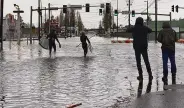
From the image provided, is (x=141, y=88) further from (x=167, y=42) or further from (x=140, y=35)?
(x=140, y=35)

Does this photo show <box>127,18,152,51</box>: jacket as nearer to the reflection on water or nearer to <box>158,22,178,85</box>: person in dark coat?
<box>158,22,178,85</box>: person in dark coat

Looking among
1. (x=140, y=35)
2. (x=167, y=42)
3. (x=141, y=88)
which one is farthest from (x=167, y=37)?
(x=141, y=88)

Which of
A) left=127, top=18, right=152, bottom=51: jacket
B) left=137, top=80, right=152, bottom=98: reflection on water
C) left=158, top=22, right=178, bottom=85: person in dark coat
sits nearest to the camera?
left=137, top=80, right=152, bottom=98: reflection on water

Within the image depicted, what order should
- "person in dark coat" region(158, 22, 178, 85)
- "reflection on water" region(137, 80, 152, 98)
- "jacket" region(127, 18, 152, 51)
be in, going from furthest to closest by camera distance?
"jacket" region(127, 18, 152, 51) < "person in dark coat" region(158, 22, 178, 85) < "reflection on water" region(137, 80, 152, 98)

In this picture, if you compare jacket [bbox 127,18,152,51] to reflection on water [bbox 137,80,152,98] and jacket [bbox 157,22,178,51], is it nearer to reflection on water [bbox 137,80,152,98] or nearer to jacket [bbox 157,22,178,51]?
jacket [bbox 157,22,178,51]

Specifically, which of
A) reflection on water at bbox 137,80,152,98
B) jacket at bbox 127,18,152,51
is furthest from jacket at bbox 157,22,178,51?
reflection on water at bbox 137,80,152,98

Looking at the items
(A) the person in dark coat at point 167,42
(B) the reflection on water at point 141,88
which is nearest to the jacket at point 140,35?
(A) the person in dark coat at point 167,42

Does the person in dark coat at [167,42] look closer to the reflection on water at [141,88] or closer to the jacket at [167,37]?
the jacket at [167,37]

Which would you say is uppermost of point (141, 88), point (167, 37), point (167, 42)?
point (167, 37)

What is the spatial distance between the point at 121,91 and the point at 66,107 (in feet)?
9.20

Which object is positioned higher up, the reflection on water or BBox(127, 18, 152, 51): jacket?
BBox(127, 18, 152, 51): jacket

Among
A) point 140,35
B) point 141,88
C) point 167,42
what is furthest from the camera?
point 140,35

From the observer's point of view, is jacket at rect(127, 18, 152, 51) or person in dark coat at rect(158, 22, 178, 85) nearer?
person in dark coat at rect(158, 22, 178, 85)

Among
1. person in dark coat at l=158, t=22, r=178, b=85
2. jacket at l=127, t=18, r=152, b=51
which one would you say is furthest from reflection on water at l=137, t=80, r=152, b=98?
jacket at l=127, t=18, r=152, b=51
